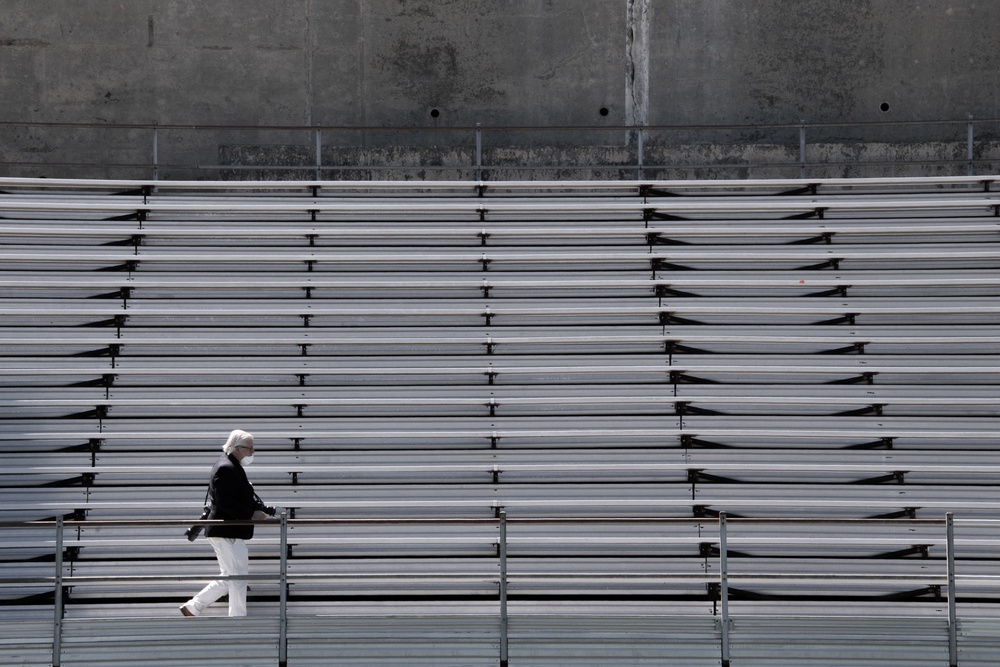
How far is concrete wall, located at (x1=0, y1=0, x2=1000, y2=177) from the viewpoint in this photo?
10.9m

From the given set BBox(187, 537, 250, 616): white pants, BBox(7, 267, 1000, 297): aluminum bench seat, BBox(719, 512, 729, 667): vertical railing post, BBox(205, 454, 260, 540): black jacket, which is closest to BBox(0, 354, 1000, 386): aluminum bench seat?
BBox(7, 267, 1000, 297): aluminum bench seat

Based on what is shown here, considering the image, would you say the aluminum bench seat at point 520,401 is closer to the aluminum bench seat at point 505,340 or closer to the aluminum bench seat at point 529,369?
the aluminum bench seat at point 529,369

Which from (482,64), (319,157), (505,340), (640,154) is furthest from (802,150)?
(319,157)

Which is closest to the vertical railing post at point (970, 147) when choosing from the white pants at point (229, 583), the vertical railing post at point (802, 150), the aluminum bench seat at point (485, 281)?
the vertical railing post at point (802, 150)

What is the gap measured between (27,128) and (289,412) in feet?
14.6

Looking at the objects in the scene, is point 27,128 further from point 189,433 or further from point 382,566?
point 382,566

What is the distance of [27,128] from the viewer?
35.5 ft

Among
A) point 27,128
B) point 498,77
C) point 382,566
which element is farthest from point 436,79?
point 382,566

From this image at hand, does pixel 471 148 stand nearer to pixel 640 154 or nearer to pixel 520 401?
pixel 640 154

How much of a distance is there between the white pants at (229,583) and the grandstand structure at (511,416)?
27cm

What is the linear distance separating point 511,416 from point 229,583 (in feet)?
8.42

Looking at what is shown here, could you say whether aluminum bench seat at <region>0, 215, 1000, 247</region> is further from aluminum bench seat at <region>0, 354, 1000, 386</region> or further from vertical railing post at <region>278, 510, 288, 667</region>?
vertical railing post at <region>278, 510, 288, 667</region>

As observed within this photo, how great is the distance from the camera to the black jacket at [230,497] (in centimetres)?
647

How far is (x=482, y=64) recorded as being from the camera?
10.9m
